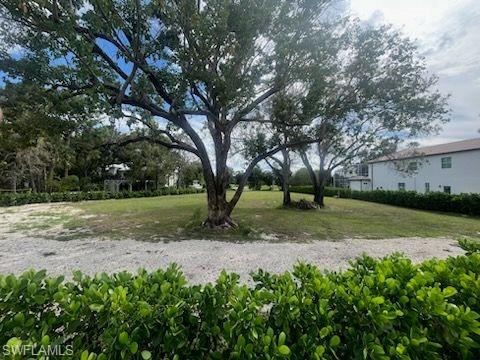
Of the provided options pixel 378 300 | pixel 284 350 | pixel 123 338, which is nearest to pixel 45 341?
pixel 123 338

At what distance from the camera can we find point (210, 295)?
4.82 feet

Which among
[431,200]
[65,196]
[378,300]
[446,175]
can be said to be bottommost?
[431,200]

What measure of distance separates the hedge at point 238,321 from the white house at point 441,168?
17.1m

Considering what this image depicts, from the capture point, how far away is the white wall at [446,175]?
19562 millimetres

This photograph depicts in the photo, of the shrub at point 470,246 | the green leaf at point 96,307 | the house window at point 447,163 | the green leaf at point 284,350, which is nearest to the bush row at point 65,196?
the green leaf at point 96,307

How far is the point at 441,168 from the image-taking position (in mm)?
22219

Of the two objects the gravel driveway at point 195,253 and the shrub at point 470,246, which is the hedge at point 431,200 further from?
the shrub at point 470,246

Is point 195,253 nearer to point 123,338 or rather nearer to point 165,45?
point 123,338

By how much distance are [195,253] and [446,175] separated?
25414 millimetres

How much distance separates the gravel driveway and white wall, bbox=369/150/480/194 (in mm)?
12975

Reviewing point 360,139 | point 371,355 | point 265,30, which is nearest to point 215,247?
point 371,355

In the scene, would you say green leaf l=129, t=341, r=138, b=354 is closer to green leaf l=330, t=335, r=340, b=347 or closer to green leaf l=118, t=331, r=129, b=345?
green leaf l=118, t=331, r=129, b=345

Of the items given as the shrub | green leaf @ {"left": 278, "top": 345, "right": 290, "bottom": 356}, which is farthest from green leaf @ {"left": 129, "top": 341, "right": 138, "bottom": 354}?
the shrub

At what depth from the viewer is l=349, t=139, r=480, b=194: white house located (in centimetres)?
1712
